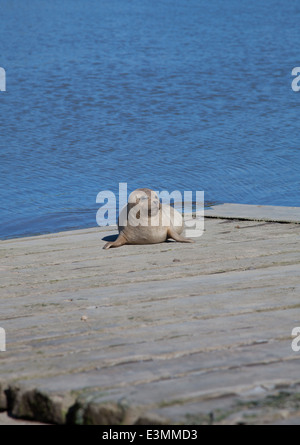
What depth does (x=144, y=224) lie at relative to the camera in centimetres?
694

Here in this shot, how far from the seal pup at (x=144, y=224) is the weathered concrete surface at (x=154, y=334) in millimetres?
202

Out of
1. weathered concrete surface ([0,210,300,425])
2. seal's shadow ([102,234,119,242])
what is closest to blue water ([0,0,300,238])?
seal's shadow ([102,234,119,242])

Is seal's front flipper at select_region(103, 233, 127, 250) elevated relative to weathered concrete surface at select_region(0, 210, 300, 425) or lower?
elevated

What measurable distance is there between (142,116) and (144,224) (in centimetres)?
1119

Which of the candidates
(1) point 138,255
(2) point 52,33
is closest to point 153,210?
(1) point 138,255

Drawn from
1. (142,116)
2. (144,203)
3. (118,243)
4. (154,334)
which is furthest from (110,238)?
(142,116)

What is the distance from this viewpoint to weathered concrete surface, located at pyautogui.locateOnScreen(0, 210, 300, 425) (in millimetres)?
3131

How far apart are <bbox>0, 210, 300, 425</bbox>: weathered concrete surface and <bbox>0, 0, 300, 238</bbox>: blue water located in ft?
14.5

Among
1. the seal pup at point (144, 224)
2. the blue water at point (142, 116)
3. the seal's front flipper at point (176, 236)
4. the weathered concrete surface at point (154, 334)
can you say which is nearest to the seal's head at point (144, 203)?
the seal pup at point (144, 224)

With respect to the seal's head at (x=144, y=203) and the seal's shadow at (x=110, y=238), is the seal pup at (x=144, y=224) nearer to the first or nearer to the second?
the seal's head at (x=144, y=203)

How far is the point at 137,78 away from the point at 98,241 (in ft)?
50.0

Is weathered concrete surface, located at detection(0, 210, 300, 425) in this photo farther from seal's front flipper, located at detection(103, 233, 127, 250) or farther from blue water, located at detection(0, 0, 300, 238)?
blue water, located at detection(0, 0, 300, 238)

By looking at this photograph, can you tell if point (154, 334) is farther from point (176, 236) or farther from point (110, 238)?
point (110, 238)
